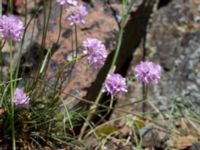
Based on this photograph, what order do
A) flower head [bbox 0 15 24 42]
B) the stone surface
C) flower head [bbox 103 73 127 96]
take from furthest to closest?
the stone surface, flower head [bbox 103 73 127 96], flower head [bbox 0 15 24 42]

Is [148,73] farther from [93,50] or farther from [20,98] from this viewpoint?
[20,98]

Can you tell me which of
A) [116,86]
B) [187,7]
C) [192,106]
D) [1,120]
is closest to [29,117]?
[1,120]

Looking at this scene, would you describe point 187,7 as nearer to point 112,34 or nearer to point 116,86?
point 112,34

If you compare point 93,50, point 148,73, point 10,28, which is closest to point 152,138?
point 148,73

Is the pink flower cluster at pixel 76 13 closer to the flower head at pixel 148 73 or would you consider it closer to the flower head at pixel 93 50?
the flower head at pixel 93 50

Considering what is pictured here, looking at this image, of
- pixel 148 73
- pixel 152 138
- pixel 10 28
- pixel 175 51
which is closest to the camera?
pixel 10 28

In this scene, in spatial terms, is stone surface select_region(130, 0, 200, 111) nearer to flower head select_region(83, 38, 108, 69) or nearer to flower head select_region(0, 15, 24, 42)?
flower head select_region(83, 38, 108, 69)

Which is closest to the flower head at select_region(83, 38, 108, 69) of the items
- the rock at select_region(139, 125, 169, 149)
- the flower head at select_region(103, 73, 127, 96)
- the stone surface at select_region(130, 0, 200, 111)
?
the flower head at select_region(103, 73, 127, 96)

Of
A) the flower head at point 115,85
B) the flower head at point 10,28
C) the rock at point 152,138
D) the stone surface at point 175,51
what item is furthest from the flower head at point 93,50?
the stone surface at point 175,51

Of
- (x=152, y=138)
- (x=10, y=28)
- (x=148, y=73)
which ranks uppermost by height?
(x=10, y=28)
